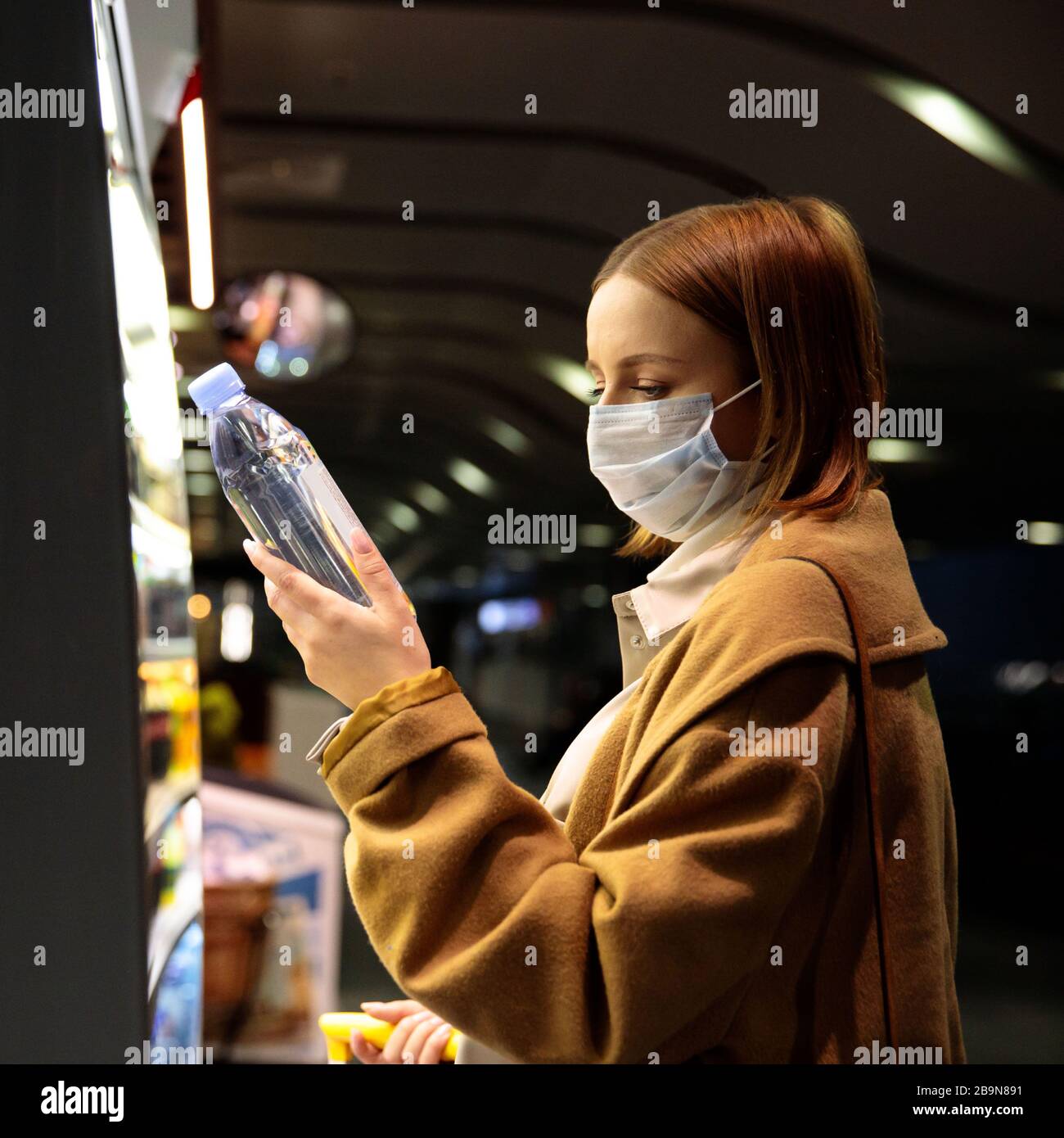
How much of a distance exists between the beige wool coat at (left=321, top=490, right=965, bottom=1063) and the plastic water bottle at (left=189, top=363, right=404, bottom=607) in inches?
9.9

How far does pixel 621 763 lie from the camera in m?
1.07

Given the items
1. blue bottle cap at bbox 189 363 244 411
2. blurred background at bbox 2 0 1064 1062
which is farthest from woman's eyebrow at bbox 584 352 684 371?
blurred background at bbox 2 0 1064 1062

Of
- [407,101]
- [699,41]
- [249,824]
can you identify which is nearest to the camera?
[699,41]

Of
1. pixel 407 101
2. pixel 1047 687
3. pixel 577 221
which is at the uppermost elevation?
pixel 407 101

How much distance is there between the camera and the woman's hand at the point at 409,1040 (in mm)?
1243

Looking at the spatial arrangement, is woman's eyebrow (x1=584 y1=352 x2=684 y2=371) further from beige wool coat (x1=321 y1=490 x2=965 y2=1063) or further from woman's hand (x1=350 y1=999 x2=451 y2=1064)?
woman's hand (x1=350 y1=999 x2=451 y2=1064)

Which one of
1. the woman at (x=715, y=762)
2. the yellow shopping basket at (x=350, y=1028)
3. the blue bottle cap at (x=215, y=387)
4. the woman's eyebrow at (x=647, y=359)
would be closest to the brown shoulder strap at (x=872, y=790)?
the woman at (x=715, y=762)

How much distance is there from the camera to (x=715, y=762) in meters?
0.95

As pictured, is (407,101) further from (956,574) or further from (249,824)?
(956,574)

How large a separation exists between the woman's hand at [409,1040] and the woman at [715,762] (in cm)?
12

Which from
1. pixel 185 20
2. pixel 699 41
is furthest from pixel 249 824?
pixel 699 41

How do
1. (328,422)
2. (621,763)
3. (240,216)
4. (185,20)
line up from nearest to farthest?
(621,763), (185,20), (240,216), (328,422)

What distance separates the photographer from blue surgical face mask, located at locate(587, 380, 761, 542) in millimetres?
A: 1179
